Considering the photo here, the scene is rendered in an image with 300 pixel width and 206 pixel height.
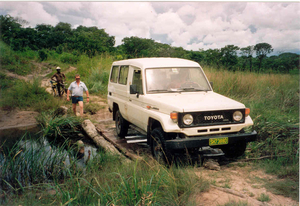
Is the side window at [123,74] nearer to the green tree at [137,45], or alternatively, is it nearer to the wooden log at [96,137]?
the wooden log at [96,137]

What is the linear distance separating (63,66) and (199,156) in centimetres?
2156

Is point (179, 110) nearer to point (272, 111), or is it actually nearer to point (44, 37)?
point (272, 111)

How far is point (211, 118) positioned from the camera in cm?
508

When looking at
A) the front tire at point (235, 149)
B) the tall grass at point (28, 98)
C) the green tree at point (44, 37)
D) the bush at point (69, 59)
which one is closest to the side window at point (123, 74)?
the front tire at point (235, 149)

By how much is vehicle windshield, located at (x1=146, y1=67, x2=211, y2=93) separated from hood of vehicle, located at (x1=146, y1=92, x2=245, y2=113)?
207 millimetres

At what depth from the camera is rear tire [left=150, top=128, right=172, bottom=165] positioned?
5020 mm

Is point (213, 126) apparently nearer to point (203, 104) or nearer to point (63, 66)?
point (203, 104)

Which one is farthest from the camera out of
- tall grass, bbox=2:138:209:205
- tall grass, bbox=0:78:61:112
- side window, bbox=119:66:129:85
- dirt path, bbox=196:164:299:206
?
tall grass, bbox=0:78:61:112

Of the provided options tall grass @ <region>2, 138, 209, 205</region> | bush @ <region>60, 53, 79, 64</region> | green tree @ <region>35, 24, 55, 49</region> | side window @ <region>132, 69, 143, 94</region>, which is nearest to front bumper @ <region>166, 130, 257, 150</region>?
tall grass @ <region>2, 138, 209, 205</region>

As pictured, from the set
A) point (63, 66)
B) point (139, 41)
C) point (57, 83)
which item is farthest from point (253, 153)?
point (139, 41)

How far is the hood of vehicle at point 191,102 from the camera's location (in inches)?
196

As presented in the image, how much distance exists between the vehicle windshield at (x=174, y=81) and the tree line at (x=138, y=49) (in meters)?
6.33

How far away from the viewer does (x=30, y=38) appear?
145 feet

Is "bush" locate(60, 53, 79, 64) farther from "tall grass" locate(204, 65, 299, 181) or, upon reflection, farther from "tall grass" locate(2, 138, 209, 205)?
"tall grass" locate(2, 138, 209, 205)
